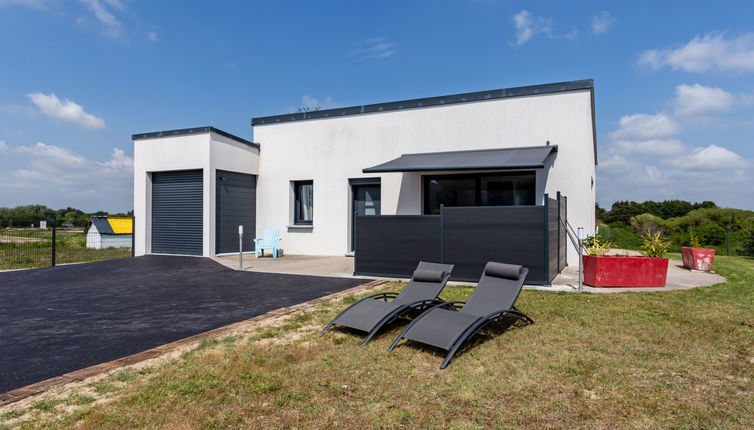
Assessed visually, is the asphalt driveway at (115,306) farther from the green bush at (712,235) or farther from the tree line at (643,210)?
the tree line at (643,210)

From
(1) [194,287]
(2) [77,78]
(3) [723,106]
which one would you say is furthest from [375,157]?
(3) [723,106]

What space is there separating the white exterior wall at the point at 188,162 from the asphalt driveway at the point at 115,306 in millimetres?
2835

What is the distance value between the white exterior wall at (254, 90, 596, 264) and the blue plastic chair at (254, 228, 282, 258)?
68 centimetres

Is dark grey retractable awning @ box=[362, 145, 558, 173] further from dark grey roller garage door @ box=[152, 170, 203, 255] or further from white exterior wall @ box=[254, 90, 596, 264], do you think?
dark grey roller garage door @ box=[152, 170, 203, 255]

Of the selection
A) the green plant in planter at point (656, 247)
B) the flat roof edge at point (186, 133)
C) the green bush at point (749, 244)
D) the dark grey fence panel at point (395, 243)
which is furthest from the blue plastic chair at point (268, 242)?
the green bush at point (749, 244)

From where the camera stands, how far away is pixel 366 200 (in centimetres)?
1443

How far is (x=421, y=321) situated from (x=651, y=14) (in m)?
10.9

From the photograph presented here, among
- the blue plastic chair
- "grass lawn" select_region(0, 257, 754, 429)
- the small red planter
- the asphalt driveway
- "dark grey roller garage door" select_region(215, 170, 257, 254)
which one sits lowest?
"grass lawn" select_region(0, 257, 754, 429)

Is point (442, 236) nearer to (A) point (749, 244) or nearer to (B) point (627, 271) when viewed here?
(B) point (627, 271)

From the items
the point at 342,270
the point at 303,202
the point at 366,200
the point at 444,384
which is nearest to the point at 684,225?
the point at 366,200

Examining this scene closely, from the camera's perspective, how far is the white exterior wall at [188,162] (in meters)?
13.8

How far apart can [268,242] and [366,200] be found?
Result: 3.79 m

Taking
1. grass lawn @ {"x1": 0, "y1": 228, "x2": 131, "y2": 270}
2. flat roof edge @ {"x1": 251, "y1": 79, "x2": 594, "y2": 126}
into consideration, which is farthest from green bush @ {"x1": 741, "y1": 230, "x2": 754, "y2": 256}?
grass lawn @ {"x1": 0, "y1": 228, "x2": 131, "y2": 270}

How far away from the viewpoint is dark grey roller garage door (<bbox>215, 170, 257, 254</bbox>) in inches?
560
